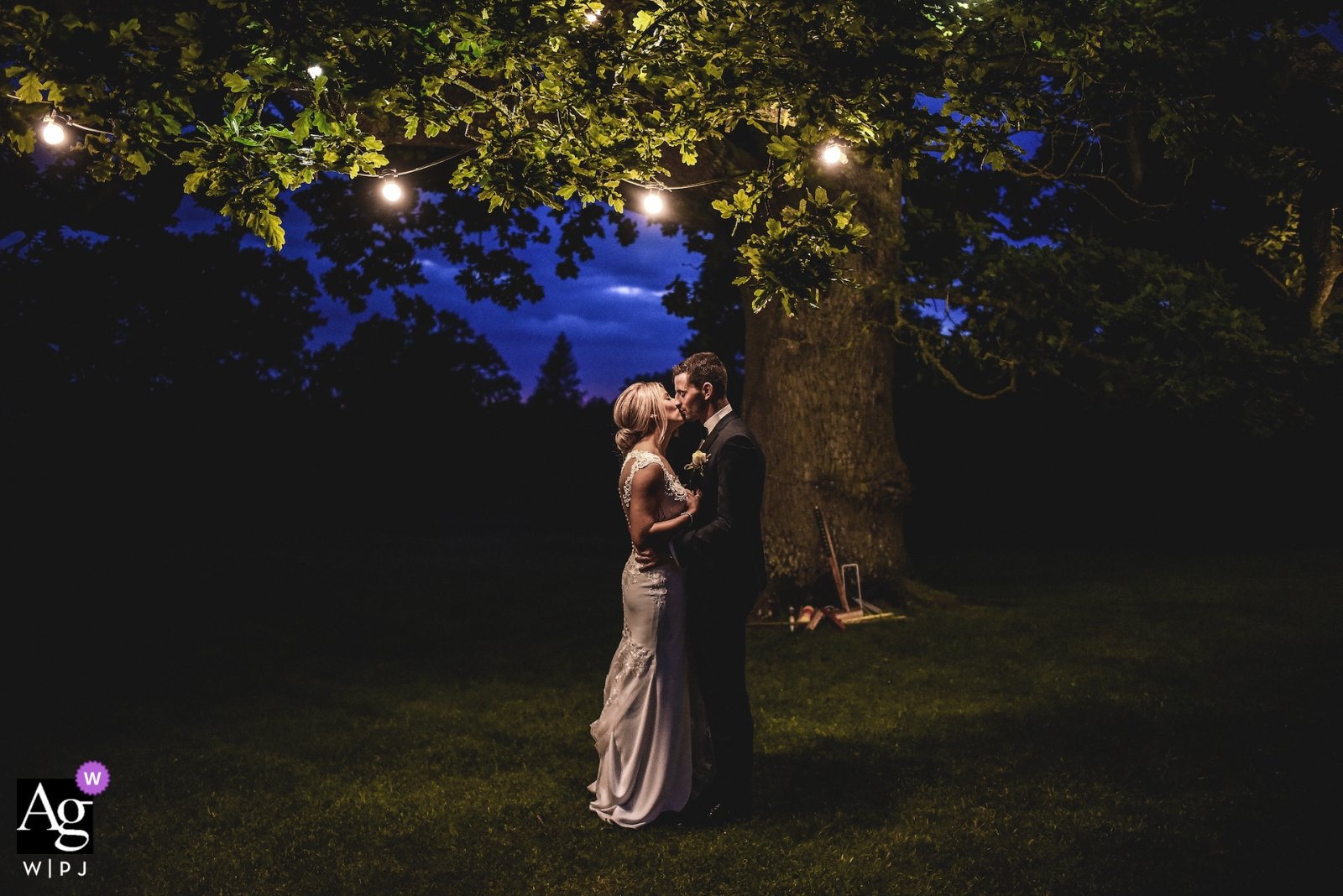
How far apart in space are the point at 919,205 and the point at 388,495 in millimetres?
18306

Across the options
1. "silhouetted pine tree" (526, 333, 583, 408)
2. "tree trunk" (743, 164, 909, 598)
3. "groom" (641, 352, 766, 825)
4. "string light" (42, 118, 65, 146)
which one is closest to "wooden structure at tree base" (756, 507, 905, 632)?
"tree trunk" (743, 164, 909, 598)

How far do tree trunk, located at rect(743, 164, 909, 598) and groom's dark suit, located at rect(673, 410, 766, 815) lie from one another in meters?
5.84

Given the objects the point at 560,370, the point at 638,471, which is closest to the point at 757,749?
the point at 638,471

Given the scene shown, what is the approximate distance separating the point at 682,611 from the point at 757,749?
185 cm

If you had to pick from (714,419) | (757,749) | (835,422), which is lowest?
(757,749)

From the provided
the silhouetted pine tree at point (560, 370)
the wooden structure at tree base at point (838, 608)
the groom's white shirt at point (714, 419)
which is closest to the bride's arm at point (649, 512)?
the groom's white shirt at point (714, 419)

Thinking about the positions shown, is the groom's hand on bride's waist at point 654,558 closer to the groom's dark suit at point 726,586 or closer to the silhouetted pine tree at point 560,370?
the groom's dark suit at point 726,586

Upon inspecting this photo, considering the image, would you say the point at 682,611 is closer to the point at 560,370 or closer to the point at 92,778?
the point at 92,778

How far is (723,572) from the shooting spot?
4637 mm

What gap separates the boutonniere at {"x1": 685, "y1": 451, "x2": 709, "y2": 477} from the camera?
4.86 meters

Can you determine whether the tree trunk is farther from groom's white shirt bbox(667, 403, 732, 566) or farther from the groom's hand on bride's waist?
the groom's hand on bride's waist

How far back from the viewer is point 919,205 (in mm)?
14477

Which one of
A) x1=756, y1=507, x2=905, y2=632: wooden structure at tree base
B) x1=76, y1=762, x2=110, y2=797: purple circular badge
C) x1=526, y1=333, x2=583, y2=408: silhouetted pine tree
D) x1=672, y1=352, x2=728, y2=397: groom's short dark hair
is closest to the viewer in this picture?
x1=672, y1=352, x2=728, y2=397: groom's short dark hair

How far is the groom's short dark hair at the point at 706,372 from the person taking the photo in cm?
480
